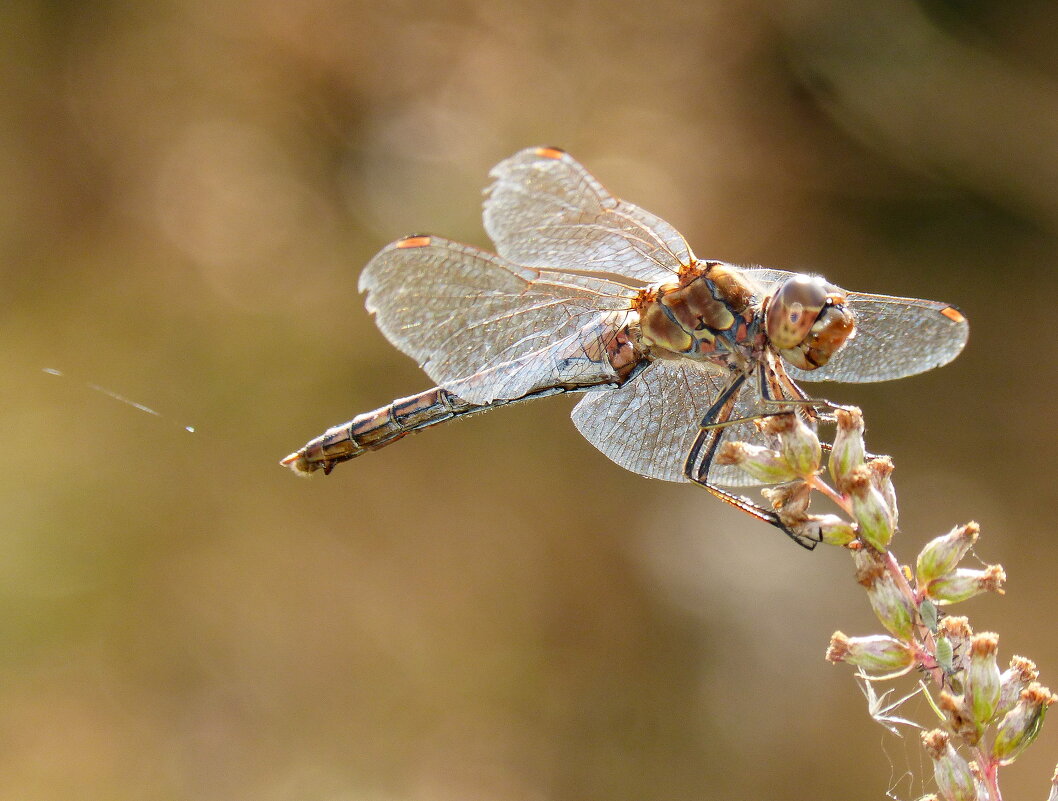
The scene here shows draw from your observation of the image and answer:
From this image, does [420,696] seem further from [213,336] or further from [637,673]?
[213,336]

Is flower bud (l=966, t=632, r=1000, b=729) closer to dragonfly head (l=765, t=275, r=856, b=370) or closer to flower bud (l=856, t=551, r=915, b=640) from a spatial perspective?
flower bud (l=856, t=551, r=915, b=640)

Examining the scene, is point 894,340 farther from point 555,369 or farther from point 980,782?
point 980,782

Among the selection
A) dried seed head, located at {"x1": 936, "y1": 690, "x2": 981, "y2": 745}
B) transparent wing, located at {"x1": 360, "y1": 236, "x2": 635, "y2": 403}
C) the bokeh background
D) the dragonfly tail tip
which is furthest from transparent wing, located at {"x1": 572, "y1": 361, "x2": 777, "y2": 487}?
the bokeh background

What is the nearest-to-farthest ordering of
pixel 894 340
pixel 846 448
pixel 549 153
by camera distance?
pixel 846 448 < pixel 894 340 < pixel 549 153

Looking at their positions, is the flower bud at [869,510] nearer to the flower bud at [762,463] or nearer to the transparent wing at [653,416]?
the flower bud at [762,463]

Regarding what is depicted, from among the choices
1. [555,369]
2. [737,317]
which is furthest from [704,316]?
[555,369]

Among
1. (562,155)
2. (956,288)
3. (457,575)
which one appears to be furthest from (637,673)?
(956,288)
